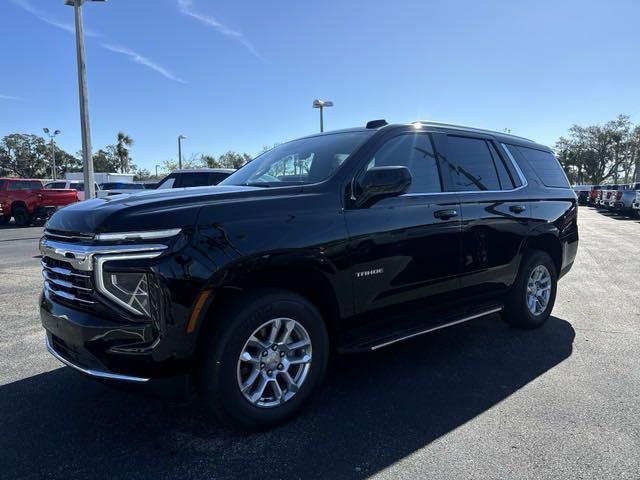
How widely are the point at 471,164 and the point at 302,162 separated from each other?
63.9 inches

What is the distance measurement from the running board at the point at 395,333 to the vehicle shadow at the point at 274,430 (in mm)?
388

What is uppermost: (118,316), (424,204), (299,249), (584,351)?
(424,204)

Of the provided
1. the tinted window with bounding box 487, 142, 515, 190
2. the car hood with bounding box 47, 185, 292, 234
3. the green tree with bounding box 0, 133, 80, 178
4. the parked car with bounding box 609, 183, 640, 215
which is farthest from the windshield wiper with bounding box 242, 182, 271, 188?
the green tree with bounding box 0, 133, 80, 178

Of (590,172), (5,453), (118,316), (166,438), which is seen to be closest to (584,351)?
(166,438)

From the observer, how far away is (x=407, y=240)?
3.55 meters

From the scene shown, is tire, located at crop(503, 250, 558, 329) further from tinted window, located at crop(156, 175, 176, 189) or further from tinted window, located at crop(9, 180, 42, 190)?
tinted window, located at crop(9, 180, 42, 190)

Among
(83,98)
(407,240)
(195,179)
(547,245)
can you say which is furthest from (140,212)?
(83,98)

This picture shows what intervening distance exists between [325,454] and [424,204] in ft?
6.48

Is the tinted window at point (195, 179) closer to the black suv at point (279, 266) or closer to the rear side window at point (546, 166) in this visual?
the black suv at point (279, 266)

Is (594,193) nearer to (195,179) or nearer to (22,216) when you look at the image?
(195,179)

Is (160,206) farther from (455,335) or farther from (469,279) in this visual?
(455,335)

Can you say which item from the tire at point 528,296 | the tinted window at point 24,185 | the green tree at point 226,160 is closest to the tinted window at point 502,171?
the tire at point 528,296

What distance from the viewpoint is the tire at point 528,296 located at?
484 cm

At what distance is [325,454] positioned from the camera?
107 inches
